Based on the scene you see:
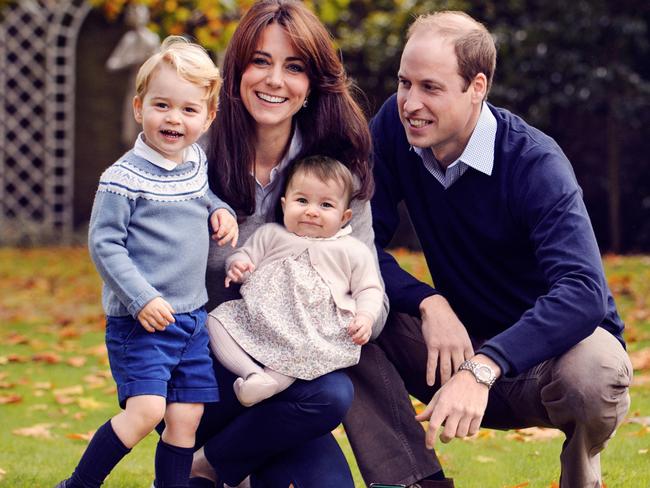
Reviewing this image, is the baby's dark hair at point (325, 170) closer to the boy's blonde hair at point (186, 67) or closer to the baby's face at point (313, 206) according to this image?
→ the baby's face at point (313, 206)

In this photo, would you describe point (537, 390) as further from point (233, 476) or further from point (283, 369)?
point (233, 476)

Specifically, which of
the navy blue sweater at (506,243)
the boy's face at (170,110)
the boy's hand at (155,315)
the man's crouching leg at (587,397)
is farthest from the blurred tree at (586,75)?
the boy's hand at (155,315)

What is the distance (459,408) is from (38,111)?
32.6ft

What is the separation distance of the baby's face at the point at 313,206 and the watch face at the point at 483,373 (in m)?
0.67

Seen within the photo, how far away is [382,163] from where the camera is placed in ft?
11.9

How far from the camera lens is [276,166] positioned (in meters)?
3.45

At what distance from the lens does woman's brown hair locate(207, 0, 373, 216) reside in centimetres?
332

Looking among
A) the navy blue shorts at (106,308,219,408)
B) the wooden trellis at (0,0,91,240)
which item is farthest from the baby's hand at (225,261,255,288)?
the wooden trellis at (0,0,91,240)

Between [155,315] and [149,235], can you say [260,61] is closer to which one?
[149,235]

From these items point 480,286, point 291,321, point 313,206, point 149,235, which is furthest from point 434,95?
point 149,235

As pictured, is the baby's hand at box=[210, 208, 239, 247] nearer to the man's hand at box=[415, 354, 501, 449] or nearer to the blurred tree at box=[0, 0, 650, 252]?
the man's hand at box=[415, 354, 501, 449]

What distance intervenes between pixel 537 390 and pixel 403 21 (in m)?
7.79

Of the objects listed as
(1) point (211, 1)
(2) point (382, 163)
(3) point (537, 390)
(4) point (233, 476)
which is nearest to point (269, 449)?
(4) point (233, 476)

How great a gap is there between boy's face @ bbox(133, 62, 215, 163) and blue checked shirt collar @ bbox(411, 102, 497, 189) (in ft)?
2.52
